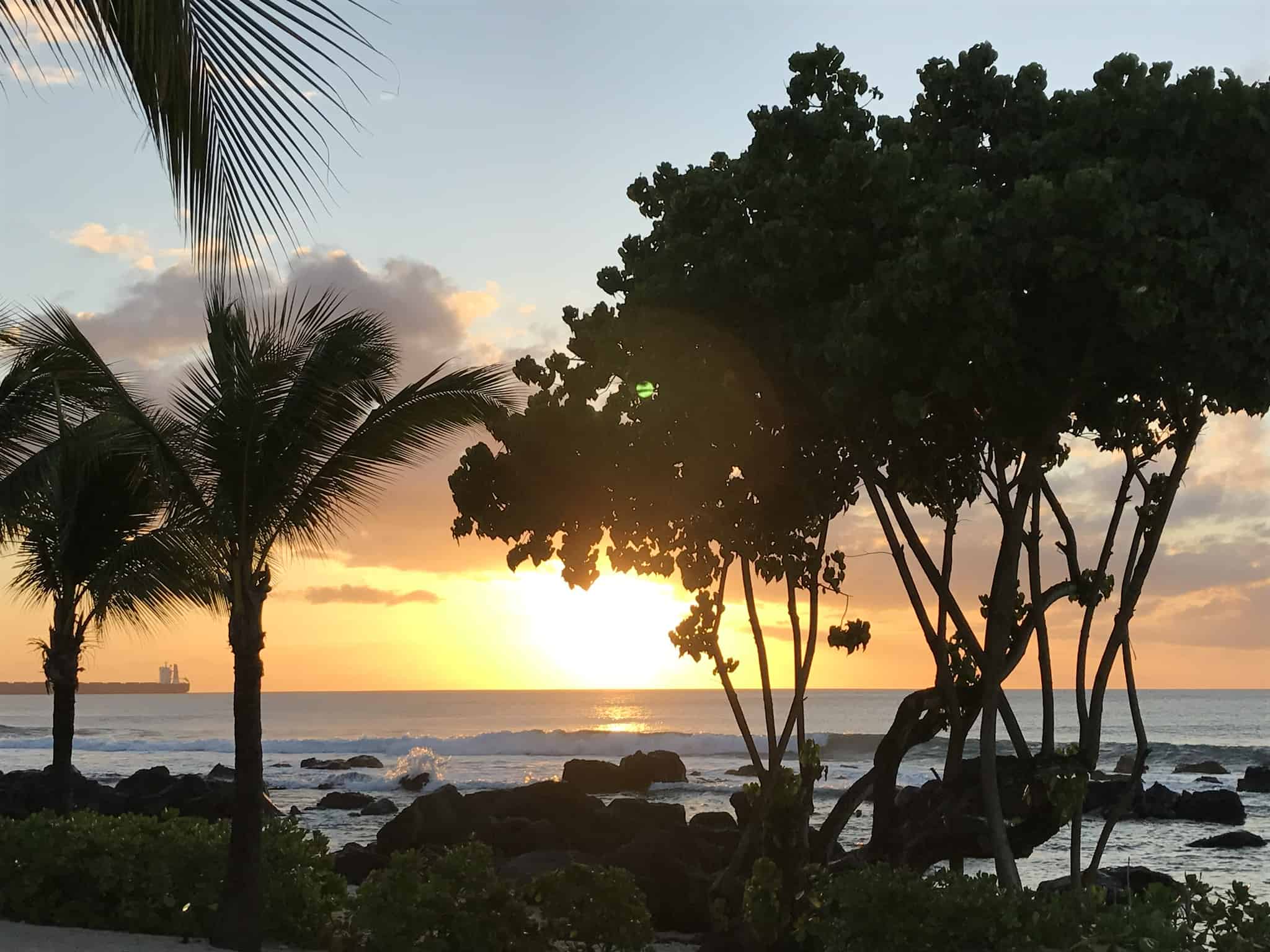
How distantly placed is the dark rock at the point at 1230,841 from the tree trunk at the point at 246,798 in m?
24.8

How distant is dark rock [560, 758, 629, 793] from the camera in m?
42.4

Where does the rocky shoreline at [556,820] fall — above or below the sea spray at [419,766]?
above

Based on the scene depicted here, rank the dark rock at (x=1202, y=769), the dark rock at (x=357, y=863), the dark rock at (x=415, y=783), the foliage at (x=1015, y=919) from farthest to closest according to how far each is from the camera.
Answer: the dark rock at (x=1202, y=769) < the dark rock at (x=415, y=783) < the dark rock at (x=357, y=863) < the foliage at (x=1015, y=919)

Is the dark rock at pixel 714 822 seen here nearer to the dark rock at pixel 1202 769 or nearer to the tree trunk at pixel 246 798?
the tree trunk at pixel 246 798

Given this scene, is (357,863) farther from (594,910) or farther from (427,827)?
(594,910)

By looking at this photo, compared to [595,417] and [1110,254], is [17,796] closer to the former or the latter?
[595,417]

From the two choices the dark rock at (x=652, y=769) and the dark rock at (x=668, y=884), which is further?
the dark rock at (x=652, y=769)

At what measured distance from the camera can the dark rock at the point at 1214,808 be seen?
33.6 metres

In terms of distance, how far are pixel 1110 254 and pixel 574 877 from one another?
6.29 m

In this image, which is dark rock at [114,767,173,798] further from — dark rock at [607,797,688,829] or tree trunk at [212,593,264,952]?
tree trunk at [212,593,264,952]

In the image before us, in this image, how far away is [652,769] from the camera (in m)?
45.3

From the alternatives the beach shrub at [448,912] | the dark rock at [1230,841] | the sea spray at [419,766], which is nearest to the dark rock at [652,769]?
the sea spray at [419,766]

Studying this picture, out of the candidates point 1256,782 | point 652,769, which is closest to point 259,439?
point 652,769

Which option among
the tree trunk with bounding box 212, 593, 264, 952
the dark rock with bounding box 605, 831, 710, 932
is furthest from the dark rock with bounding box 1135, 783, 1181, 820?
the tree trunk with bounding box 212, 593, 264, 952
